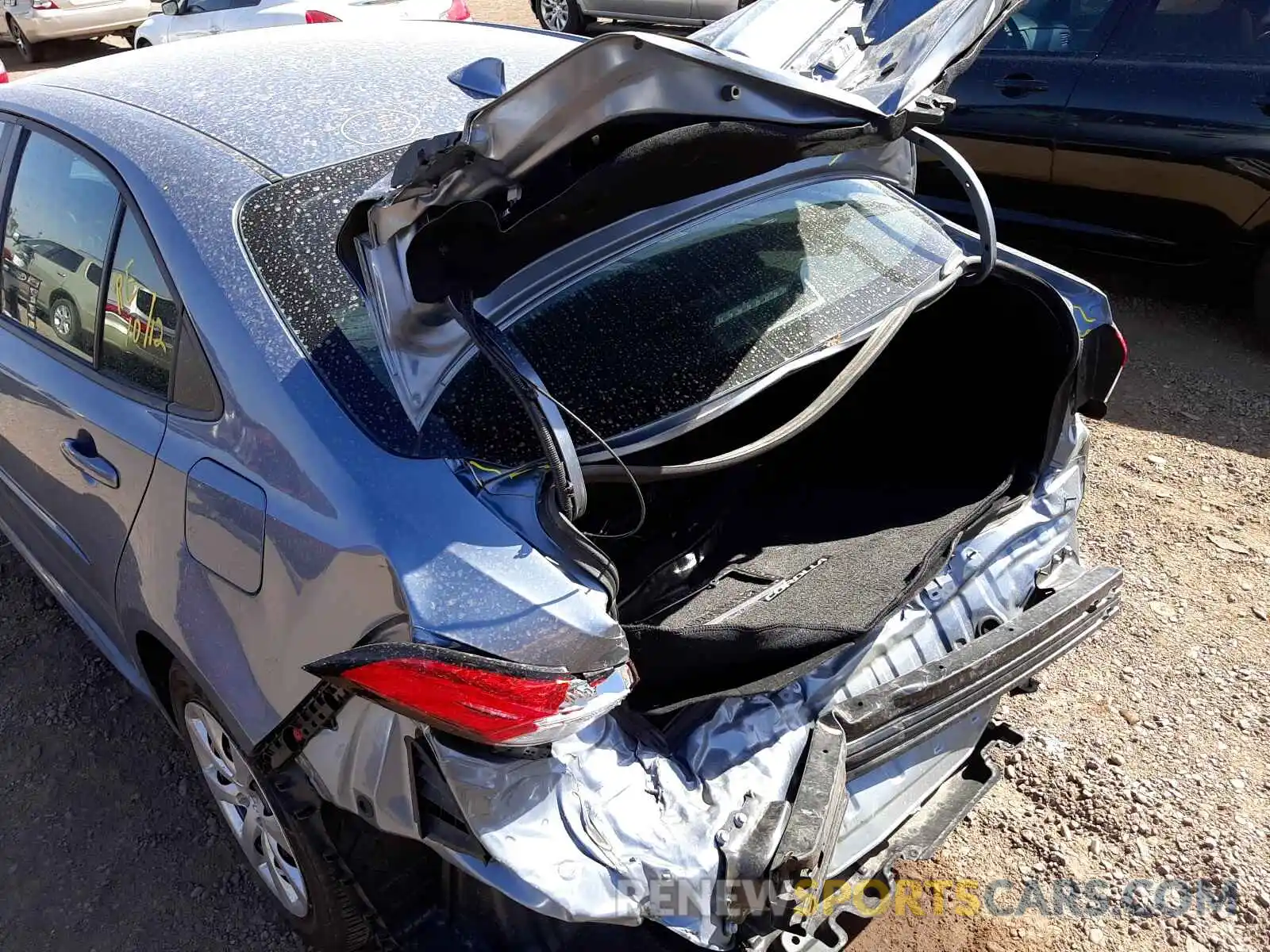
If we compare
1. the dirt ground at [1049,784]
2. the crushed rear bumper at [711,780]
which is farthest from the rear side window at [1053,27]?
the crushed rear bumper at [711,780]

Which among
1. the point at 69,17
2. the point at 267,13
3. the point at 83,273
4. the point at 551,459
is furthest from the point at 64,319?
the point at 69,17

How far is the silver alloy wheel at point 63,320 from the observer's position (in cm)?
235

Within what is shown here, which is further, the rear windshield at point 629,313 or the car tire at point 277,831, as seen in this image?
the car tire at point 277,831

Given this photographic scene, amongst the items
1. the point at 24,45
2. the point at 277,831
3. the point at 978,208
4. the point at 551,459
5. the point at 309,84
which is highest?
the point at 309,84

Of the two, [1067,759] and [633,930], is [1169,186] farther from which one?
[633,930]

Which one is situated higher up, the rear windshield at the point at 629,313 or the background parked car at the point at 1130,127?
the rear windshield at the point at 629,313

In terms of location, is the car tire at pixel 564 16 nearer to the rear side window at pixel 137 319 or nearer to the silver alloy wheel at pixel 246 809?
the rear side window at pixel 137 319

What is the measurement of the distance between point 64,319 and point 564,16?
9.06m

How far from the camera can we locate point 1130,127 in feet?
14.9

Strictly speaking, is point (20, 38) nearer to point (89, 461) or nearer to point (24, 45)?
point (24, 45)

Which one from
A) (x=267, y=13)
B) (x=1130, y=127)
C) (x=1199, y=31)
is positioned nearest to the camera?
(x=1199, y=31)

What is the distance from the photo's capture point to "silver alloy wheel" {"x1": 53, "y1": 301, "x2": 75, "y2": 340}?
2.35 metres

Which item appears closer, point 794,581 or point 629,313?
point 629,313

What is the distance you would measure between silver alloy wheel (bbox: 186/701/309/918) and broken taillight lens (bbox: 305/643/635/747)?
0.65 meters
